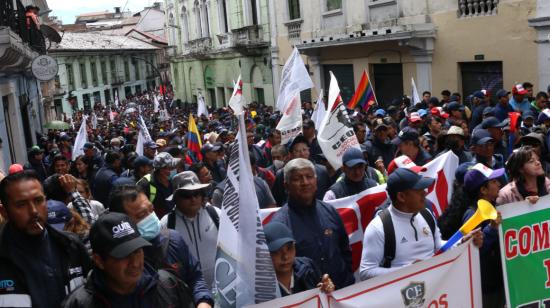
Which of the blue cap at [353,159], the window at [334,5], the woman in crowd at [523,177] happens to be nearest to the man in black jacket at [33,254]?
the blue cap at [353,159]

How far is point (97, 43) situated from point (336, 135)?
1918 inches

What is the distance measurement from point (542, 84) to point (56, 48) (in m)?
36.7

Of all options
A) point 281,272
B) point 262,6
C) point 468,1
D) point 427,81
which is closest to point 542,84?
point 468,1

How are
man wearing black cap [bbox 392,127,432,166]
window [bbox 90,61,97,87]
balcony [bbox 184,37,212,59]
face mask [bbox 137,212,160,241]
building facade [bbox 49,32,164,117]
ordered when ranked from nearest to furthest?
face mask [bbox 137,212,160,241] < man wearing black cap [bbox 392,127,432,166] < balcony [bbox 184,37,212,59] < building facade [bbox 49,32,164,117] < window [bbox 90,61,97,87]

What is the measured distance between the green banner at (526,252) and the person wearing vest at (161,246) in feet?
6.20

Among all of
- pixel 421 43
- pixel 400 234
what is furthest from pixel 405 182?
pixel 421 43

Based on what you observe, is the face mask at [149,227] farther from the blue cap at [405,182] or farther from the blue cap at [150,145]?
the blue cap at [150,145]

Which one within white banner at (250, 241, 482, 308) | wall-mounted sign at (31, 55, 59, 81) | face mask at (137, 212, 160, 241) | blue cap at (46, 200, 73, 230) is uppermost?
wall-mounted sign at (31, 55, 59, 81)

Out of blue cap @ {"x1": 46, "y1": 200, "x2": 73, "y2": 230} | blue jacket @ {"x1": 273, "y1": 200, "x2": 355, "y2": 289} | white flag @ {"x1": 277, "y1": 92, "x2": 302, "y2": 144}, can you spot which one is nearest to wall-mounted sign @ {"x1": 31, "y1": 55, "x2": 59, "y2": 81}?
white flag @ {"x1": 277, "y1": 92, "x2": 302, "y2": 144}

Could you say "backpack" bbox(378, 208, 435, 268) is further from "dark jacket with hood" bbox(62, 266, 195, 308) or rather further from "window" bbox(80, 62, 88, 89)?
"window" bbox(80, 62, 88, 89)

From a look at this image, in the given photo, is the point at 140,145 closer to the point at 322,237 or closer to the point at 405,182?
the point at 322,237

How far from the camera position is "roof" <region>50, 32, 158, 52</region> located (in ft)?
153

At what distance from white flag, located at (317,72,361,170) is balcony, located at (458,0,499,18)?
7953mm

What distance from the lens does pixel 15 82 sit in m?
17.7
